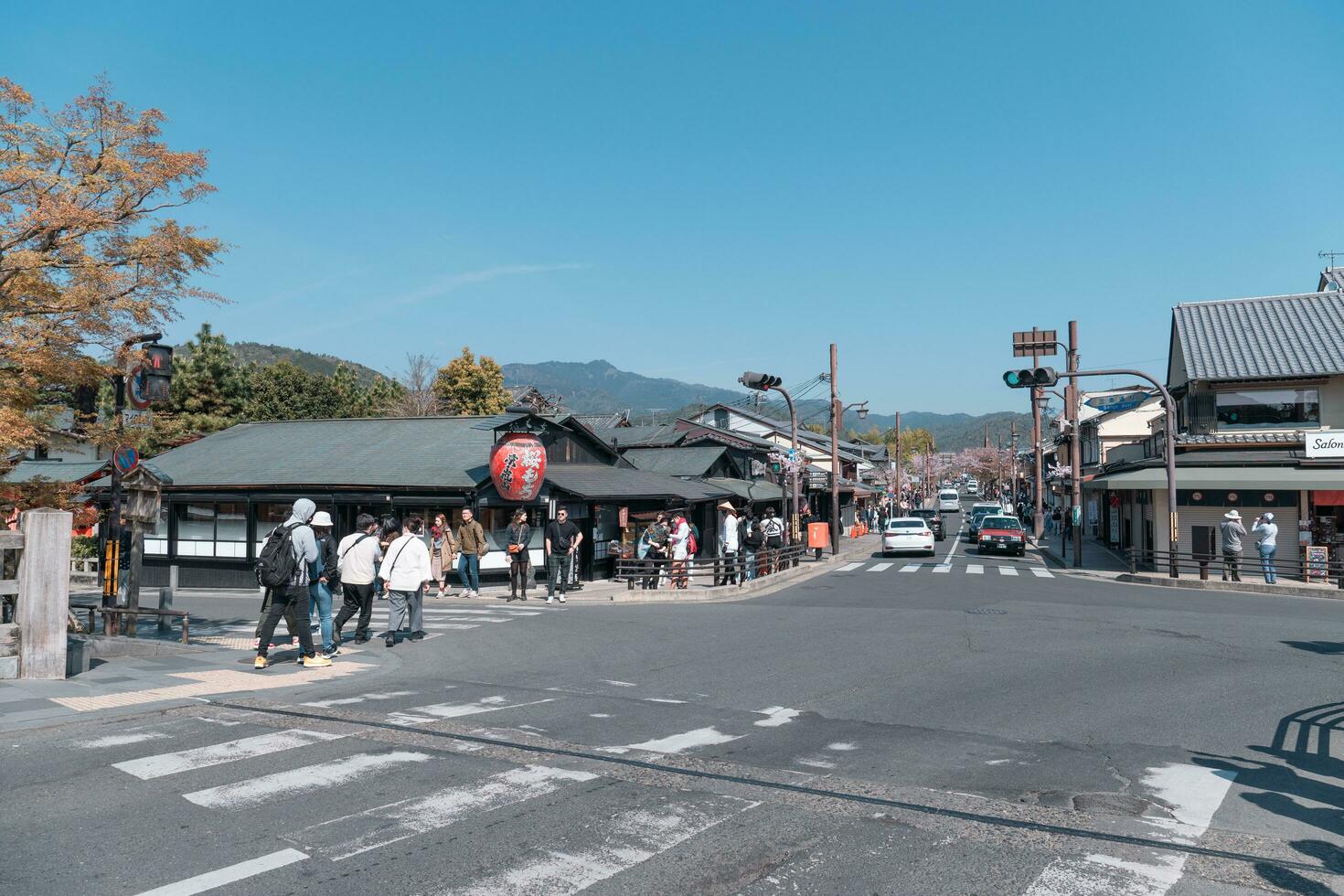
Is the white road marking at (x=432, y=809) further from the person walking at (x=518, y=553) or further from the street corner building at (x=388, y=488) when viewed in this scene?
the street corner building at (x=388, y=488)

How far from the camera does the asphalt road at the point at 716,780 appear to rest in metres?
4.71

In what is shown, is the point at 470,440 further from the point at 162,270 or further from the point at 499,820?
the point at 499,820

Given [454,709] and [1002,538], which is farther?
[1002,538]

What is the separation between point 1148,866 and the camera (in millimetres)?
4832

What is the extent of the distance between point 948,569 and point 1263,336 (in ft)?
43.3

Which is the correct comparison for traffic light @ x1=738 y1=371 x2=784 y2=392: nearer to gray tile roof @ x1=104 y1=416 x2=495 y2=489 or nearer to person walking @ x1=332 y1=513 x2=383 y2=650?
gray tile roof @ x1=104 y1=416 x2=495 y2=489

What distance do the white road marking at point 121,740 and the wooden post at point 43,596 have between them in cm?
309

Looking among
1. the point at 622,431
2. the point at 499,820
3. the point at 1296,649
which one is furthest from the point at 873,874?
the point at 622,431

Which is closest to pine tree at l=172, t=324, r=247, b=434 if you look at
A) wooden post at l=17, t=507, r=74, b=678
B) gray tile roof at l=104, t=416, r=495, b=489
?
gray tile roof at l=104, t=416, r=495, b=489

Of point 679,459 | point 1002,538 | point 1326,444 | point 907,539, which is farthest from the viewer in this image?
point 679,459

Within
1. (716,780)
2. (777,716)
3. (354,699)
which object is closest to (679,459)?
(354,699)

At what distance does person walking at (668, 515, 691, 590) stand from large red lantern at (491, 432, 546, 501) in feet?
12.9

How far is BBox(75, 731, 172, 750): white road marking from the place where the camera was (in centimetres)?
700

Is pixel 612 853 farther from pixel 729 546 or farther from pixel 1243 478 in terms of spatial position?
pixel 1243 478
